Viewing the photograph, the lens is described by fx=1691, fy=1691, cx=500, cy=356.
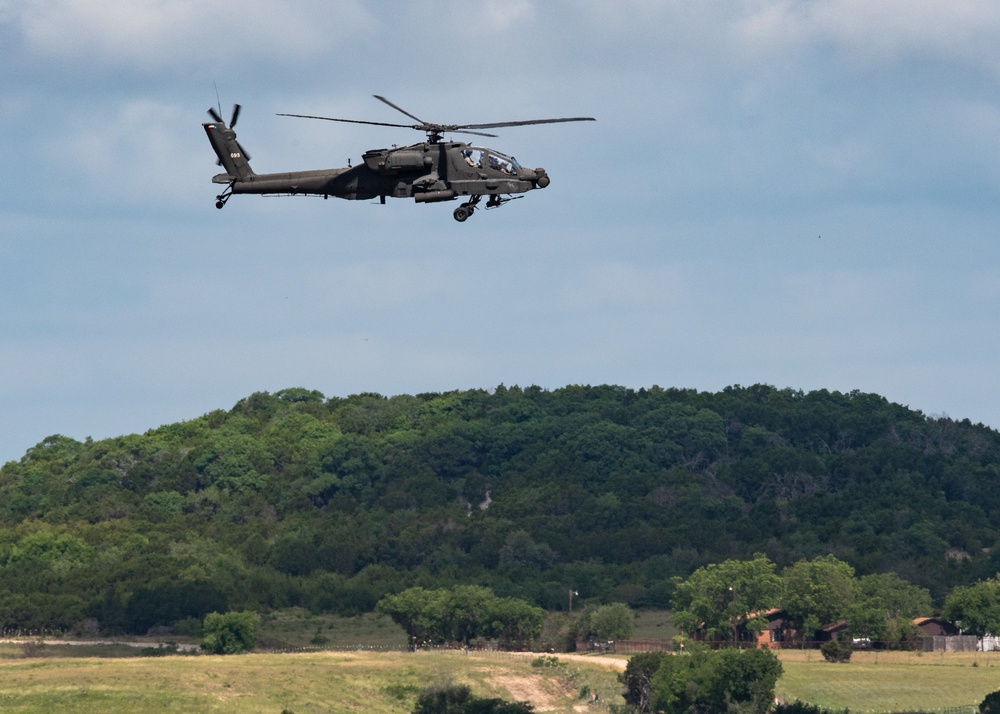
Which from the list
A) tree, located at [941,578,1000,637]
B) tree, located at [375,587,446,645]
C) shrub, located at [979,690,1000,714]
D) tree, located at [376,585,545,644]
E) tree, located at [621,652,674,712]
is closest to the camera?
shrub, located at [979,690,1000,714]

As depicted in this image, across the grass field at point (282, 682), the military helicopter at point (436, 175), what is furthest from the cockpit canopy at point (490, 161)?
the grass field at point (282, 682)

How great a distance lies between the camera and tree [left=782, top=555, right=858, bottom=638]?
17188 centimetres

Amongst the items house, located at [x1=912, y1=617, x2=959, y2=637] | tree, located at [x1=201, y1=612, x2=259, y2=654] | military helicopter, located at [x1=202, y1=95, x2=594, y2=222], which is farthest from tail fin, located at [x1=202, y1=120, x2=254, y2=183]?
house, located at [x1=912, y1=617, x2=959, y2=637]

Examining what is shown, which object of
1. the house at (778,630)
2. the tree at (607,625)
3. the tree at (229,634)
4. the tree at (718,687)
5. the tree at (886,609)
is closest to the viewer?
the tree at (718,687)

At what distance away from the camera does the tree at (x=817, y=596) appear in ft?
564

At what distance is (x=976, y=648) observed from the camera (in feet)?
558

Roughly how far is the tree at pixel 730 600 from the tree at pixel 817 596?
2.64 metres

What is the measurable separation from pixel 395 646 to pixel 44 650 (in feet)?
116

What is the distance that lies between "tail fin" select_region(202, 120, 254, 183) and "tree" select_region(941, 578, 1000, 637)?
114270mm

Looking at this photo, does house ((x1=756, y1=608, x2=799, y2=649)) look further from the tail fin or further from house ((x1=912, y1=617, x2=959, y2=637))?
the tail fin

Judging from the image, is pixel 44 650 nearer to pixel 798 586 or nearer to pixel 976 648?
pixel 798 586

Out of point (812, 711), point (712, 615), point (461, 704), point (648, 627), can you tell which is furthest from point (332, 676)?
point (648, 627)

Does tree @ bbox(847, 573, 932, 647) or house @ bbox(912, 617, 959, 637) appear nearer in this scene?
tree @ bbox(847, 573, 932, 647)

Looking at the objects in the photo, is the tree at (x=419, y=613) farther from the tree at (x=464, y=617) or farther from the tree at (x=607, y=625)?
the tree at (x=607, y=625)
